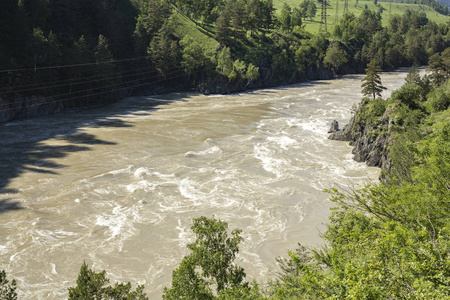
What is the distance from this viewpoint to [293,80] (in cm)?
12962

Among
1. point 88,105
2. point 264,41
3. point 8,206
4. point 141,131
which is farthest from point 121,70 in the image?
point 8,206

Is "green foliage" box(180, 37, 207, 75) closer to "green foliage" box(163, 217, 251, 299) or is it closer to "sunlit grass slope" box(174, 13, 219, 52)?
"sunlit grass slope" box(174, 13, 219, 52)

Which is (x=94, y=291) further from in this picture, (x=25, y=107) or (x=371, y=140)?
(x=25, y=107)

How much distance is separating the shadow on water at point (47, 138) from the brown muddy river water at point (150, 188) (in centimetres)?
22

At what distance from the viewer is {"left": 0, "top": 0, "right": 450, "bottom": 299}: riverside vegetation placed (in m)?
11.0

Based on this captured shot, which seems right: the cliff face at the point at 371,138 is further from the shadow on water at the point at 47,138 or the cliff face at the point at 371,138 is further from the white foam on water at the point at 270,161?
the shadow on water at the point at 47,138

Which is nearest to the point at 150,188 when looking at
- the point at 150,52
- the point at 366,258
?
the point at 366,258

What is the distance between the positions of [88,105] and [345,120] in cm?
5954

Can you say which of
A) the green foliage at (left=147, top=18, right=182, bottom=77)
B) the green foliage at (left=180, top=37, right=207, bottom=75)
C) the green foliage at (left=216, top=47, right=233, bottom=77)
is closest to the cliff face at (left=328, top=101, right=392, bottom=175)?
the green foliage at (left=216, top=47, right=233, bottom=77)

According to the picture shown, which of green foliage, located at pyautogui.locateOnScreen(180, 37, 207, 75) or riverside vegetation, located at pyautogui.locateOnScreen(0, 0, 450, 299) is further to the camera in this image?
green foliage, located at pyautogui.locateOnScreen(180, 37, 207, 75)

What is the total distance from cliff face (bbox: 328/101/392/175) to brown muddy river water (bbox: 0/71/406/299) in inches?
57.7

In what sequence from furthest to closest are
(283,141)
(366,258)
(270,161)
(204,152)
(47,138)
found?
(283,141) < (47,138) < (204,152) < (270,161) < (366,258)

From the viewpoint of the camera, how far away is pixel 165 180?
40.1 m

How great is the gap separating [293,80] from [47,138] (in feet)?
316
